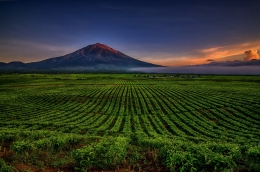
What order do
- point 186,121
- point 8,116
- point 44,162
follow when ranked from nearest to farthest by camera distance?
point 44,162
point 186,121
point 8,116

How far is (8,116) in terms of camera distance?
107 ft

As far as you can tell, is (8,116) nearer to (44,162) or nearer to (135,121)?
(135,121)

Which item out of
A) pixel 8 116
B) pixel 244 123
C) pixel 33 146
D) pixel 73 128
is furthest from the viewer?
pixel 8 116

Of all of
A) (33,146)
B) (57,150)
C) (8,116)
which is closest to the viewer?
(33,146)

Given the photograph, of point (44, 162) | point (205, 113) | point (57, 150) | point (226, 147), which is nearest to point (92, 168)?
point (44, 162)

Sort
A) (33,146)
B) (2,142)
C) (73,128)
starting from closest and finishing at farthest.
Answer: (33,146) → (2,142) → (73,128)

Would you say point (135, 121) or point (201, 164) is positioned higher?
point (201, 164)

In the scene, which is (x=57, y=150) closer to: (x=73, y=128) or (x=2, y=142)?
(x=2, y=142)

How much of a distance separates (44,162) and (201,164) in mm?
8249

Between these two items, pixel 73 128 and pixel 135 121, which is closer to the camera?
pixel 73 128

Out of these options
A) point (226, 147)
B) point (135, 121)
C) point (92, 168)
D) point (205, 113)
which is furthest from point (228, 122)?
point (92, 168)

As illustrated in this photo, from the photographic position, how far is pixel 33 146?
10633 millimetres

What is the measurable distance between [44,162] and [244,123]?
29444mm

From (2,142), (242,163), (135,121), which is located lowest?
(135,121)
